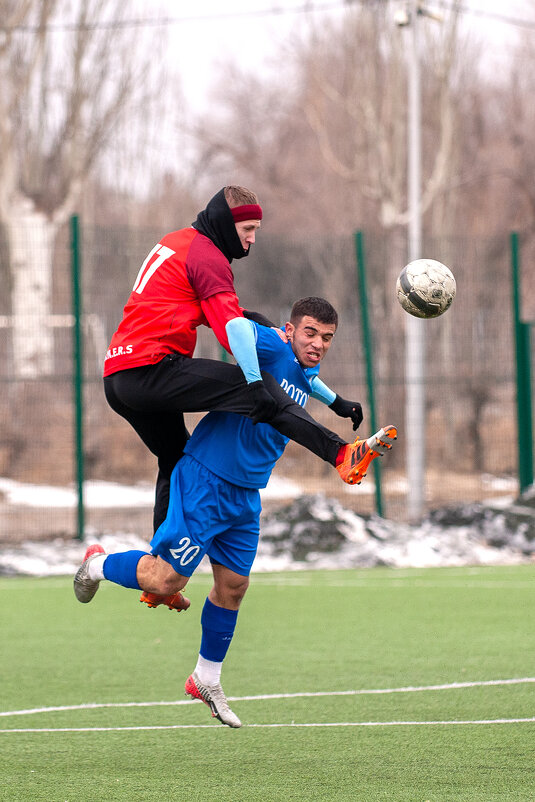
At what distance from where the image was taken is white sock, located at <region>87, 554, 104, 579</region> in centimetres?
596

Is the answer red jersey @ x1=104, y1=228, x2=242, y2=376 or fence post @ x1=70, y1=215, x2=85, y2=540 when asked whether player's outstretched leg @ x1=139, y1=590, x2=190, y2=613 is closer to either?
red jersey @ x1=104, y1=228, x2=242, y2=376

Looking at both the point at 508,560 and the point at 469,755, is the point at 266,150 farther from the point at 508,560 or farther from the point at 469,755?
the point at 469,755

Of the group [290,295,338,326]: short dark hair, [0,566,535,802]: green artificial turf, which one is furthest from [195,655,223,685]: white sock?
[290,295,338,326]: short dark hair

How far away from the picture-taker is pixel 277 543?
1348 cm

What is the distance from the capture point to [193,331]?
19.5 feet

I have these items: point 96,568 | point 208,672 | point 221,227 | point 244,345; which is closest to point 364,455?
point 244,345

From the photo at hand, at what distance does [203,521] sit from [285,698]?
157 cm

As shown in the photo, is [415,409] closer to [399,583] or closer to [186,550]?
[399,583]

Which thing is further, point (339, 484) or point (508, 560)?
point (339, 484)

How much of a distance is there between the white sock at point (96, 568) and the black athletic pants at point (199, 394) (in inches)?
28.2

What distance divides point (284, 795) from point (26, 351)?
1039 centimetres

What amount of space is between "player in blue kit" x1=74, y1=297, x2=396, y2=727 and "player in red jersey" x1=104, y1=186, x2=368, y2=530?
0.19 m

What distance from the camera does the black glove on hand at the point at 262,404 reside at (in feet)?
17.8

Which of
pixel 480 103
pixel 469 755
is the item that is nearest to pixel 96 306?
pixel 469 755
